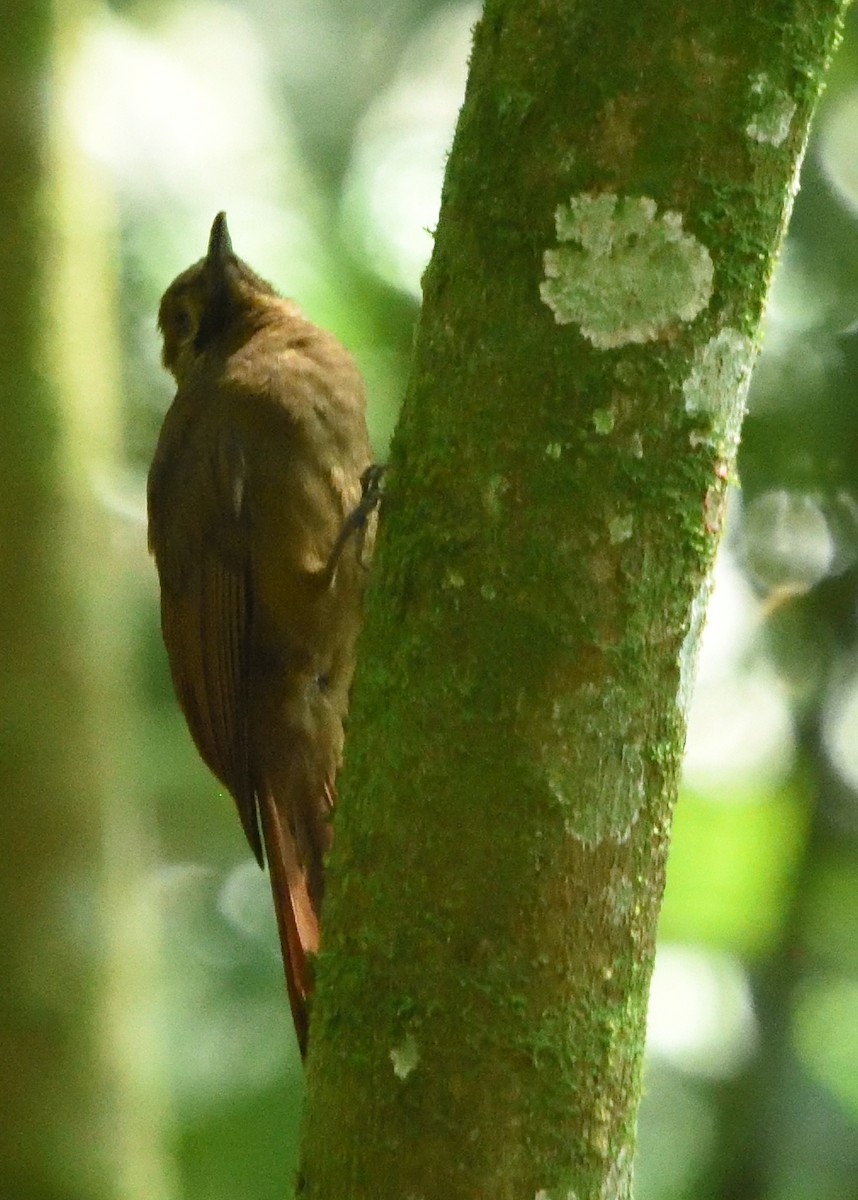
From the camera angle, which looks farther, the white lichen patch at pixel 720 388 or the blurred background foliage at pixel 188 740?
the blurred background foliage at pixel 188 740

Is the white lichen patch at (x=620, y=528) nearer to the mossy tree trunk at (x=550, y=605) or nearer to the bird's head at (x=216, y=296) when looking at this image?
the mossy tree trunk at (x=550, y=605)

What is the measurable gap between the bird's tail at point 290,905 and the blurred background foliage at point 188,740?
23 cm

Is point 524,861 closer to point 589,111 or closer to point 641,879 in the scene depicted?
point 641,879

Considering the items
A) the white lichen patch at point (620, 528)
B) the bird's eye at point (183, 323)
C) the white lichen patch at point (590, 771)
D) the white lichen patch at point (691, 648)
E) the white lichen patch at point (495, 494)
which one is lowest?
the white lichen patch at point (590, 771)

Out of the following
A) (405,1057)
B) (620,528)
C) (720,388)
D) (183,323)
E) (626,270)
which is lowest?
(405,1057)

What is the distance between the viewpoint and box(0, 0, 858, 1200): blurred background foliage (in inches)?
114

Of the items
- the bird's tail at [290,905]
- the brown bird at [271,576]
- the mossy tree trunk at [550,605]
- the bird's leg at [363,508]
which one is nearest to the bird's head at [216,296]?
the brown bird at [271,576]

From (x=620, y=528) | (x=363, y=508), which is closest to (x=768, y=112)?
(x=620, y=528)

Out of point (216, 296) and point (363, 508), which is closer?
point (363, 508)

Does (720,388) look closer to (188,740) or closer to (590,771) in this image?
(590,771)

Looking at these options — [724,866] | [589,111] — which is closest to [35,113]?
[589,111]

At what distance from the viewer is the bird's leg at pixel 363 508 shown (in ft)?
8.57

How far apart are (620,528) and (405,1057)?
0.51 m

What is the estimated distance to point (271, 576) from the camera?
9.65 ft
